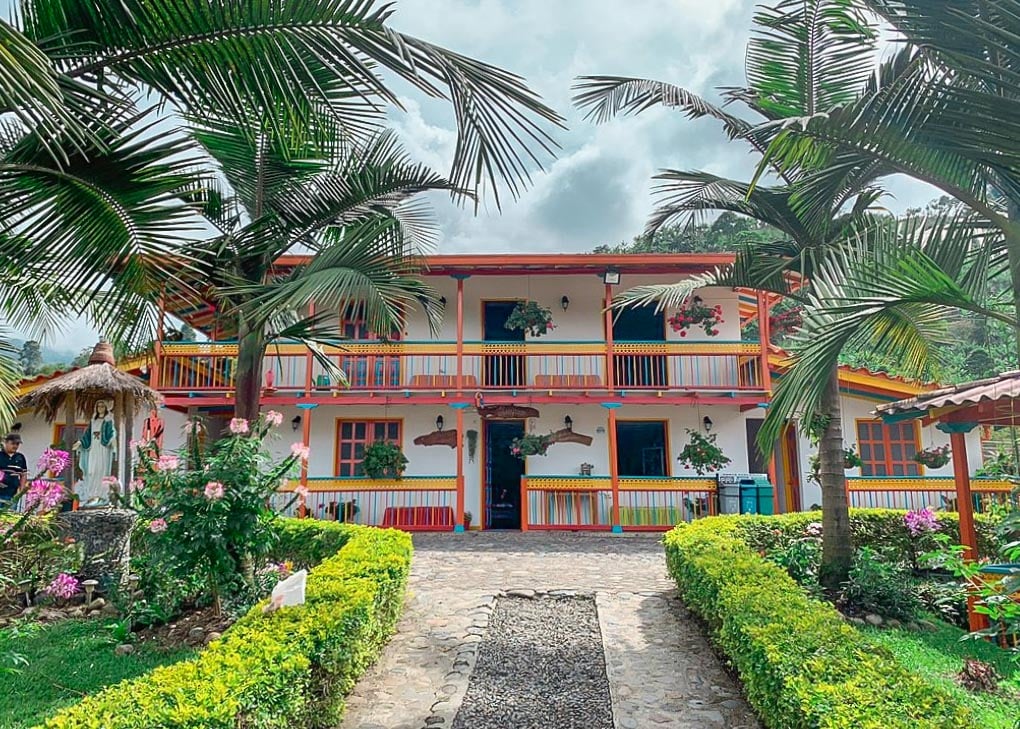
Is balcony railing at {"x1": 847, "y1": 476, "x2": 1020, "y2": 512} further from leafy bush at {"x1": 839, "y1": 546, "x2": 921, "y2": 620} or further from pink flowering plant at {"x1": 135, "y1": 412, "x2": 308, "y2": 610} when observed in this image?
pink flowering plant at {"x1": 135, "y1": 412, "x2": 308, "y2": 610}

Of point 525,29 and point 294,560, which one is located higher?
point 525,29

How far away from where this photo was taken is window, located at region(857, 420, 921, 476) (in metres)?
12.8

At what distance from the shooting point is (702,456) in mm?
11836

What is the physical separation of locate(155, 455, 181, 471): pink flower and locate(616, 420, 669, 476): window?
933 cm

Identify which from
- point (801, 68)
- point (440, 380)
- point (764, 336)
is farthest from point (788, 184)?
point (440, 380)

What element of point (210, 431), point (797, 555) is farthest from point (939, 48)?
point (210, 431)

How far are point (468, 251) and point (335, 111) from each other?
8636 mm

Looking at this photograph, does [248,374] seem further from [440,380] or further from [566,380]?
[566,380]

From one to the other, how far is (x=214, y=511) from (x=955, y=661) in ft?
20.1

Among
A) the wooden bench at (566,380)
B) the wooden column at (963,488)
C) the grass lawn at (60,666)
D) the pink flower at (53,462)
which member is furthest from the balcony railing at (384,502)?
the wooden column at (963,488)

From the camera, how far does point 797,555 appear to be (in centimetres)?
686

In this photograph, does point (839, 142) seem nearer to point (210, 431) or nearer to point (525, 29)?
point (525, 29)

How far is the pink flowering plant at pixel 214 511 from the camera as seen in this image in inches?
194

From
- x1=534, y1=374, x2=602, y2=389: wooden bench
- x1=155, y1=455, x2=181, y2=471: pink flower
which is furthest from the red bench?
x1=155, y1=455, x2=181, y2=471: pink flower
